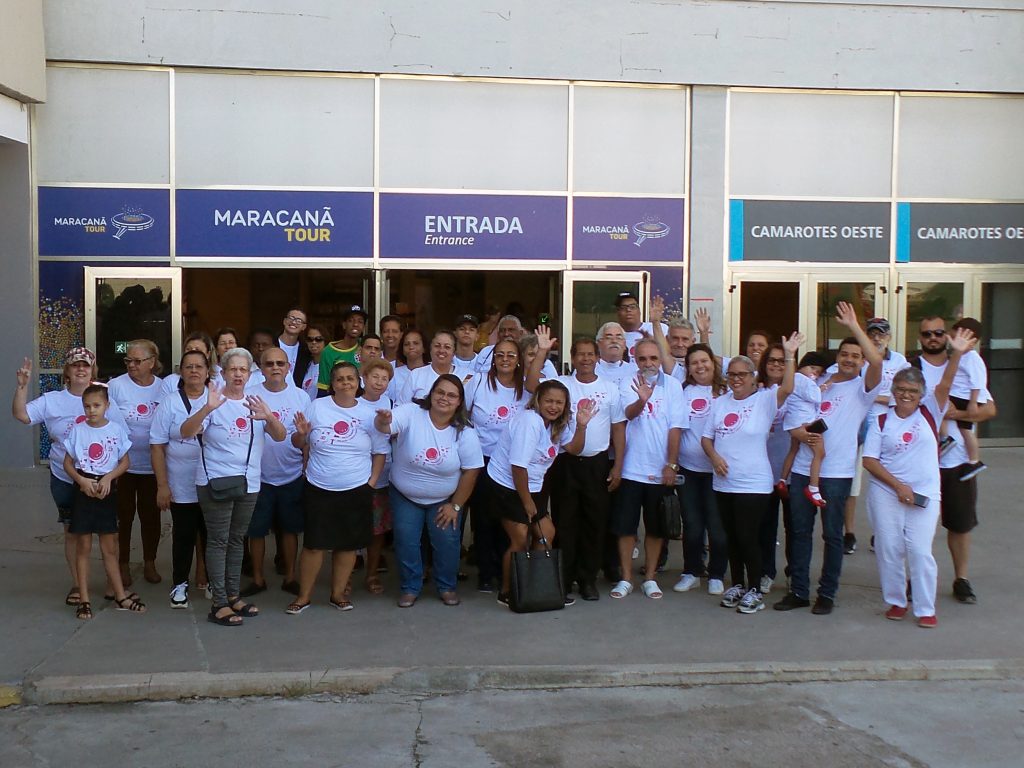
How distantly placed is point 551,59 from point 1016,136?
6145mm

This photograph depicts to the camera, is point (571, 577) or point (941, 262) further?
point (941, 262)

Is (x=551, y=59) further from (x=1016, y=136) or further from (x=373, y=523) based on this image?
(x=373, y=523)

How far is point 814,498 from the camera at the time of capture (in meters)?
7.08

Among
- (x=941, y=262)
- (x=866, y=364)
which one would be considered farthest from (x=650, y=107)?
(x=866, y=364)

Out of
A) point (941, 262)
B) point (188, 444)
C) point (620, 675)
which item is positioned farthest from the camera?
point (941, 262)

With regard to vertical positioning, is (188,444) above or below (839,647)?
above

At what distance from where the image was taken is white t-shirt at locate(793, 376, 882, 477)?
7145 mm

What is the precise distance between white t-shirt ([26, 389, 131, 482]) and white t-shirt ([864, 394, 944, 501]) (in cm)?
481

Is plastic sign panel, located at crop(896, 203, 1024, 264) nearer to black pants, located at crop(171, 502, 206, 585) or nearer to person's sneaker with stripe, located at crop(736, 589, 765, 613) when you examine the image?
person's sneaker with stripe, located at crop(736, 589, 765, 613)

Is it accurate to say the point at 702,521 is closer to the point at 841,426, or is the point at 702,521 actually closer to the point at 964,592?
the point at 841,426

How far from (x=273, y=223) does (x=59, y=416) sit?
21.1 ft

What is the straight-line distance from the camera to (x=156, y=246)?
1311 centimetres

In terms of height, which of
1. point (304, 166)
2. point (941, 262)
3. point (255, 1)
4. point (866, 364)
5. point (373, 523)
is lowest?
point (373, 523)

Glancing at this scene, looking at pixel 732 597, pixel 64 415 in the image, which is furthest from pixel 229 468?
pixel 732 597
